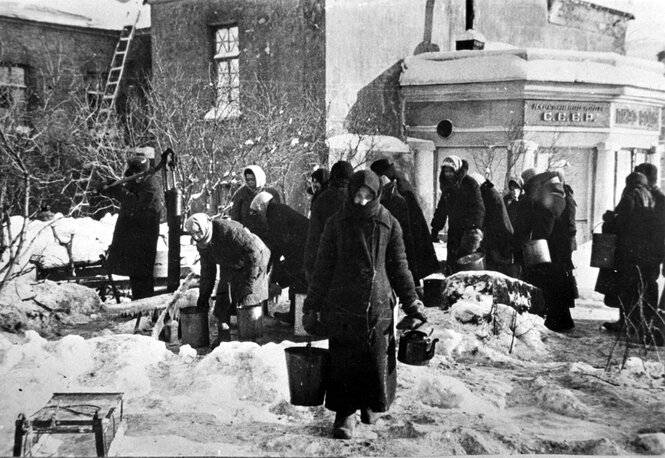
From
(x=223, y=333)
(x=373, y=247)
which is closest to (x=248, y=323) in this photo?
(x=223, y=333)

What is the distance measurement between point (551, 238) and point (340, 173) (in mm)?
2159

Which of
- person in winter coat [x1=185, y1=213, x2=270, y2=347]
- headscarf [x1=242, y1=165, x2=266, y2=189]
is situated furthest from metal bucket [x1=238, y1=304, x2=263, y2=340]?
headscarf [x1=242, y1=165, x2=266, y2=189]

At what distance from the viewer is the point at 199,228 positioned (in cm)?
493

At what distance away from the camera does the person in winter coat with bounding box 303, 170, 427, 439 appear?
12.2 feet

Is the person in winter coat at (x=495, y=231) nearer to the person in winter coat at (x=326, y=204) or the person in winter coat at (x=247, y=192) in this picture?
the person in winter coat at (x=326, y=204)

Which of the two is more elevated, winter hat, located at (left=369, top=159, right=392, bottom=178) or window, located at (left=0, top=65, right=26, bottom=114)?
window, located at (left=0, top=65, right=26, bottom=114)

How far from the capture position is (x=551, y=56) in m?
7.30

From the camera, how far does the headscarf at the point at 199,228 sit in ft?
16.1

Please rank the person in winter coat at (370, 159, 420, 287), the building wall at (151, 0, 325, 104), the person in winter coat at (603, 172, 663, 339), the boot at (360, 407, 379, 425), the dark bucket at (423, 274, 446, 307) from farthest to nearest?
the building wall at (151, 0, 325, 104), the dark bucket at (423, 274, 446, 307), the person in winter coat at (370, 159, 420, 287), the person in winter coat at (603, 172, 663, 339), the boot at (360, 407, 379, 425)

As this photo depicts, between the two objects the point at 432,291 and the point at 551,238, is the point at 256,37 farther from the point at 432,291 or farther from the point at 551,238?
the point at 551,238

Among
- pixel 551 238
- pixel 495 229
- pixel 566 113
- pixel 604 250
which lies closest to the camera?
pixel 604 250

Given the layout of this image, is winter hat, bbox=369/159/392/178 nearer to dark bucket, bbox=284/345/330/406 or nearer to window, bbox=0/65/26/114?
dark bucket, bbox=284/345/330/406

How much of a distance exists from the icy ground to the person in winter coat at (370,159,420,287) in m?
0.93

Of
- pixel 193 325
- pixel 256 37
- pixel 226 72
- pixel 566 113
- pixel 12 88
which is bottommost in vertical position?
pixel 193 325
